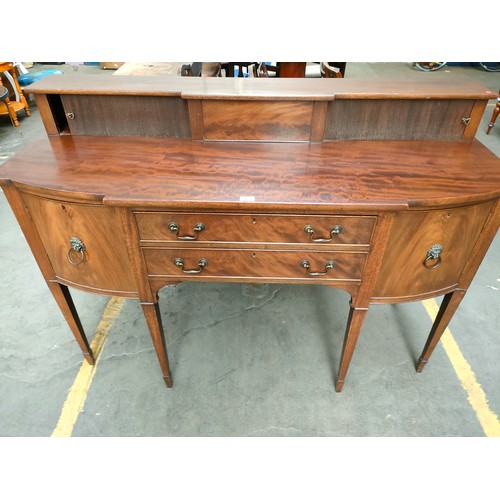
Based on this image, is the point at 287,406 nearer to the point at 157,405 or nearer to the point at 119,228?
the point at 157,405

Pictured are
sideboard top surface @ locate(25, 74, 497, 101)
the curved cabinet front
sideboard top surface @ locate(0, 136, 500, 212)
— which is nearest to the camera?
sideboard top surface @ locate(0, 136, 500, 212)

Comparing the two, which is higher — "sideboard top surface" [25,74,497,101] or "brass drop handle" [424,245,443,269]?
"sideboard top surface" [25,74,497,101]

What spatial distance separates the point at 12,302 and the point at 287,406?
1.97 m

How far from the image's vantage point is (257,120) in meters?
1.71

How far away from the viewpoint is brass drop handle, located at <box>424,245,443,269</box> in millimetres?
1472

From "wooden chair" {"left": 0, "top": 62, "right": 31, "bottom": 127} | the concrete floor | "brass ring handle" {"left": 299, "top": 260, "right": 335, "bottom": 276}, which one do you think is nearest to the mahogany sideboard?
"brass ring handle" {"left": 299, "top": 260, "right": 335, "bottom": 276}

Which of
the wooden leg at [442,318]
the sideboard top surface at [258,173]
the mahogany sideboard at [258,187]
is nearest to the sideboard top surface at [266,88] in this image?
the mahogany sideboard at [258,187]

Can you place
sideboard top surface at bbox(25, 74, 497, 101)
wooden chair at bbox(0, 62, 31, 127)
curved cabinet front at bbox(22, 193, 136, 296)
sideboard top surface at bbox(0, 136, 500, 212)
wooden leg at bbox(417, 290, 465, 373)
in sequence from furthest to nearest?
wooden chair at bbox(0, 62, 31, 127) < wooden leg at bbox(417, 290, 465, 373) < sideboard top surface at bbox(25, 74, 497, 101) < curved cabinet front at bbox(22, 193, 136, 296) < sideboard top surface at bbox(0, 136, 500, 212)

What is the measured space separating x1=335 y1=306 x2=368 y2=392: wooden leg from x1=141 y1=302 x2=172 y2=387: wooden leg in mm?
897

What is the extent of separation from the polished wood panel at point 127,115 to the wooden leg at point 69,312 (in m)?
0.78

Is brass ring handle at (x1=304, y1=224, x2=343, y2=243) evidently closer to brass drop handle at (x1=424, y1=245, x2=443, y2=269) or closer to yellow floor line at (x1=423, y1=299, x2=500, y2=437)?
brass drop handle at (x1=424, y1=245, x2=443, y2=269)

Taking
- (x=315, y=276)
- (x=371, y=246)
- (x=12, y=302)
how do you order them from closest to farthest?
1. (x=371, y=246)
2. (x=315, y=276)
3. (x=12, y=302)

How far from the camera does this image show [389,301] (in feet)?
5.36
